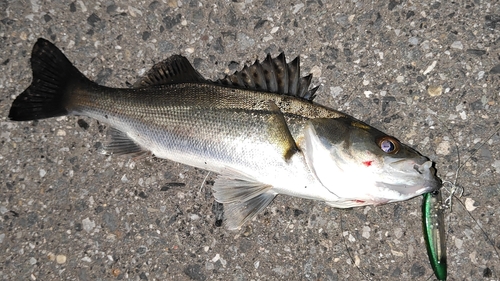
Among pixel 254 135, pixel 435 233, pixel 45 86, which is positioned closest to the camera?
pixel 254 135

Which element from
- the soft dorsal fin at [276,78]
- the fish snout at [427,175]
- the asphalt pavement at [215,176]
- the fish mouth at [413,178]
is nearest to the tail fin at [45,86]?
the asphalt pavement at [215,176]

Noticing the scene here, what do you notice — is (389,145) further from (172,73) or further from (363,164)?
(172,73)

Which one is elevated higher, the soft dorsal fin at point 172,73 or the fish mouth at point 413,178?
the soft dorsal fin at point 172,73

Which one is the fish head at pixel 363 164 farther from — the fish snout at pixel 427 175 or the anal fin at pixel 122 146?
the anal fin at pixel 122 146

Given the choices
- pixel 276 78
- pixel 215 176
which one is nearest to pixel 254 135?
pixel 276 78

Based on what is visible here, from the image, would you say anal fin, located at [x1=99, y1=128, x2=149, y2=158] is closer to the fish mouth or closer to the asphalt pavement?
the asphalt pavement
